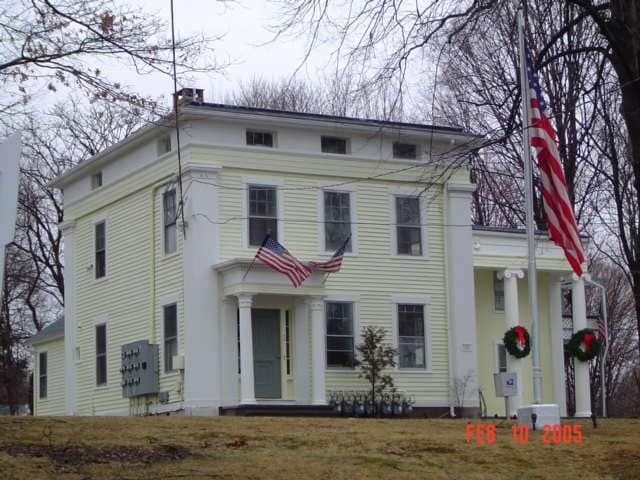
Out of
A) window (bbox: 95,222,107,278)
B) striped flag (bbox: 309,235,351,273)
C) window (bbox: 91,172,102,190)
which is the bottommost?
striped flag (bbox: 309,235,351,273)

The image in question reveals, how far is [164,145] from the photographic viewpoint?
97.6 feet

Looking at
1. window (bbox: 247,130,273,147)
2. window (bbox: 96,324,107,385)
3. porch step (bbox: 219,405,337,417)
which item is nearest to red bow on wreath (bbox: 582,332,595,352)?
porch step (bbox: 219,405,337,417)

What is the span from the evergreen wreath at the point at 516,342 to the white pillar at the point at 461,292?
2.83 ft

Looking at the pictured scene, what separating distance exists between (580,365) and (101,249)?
13.6 meters

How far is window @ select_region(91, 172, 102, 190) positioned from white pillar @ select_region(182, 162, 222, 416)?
5406 mm

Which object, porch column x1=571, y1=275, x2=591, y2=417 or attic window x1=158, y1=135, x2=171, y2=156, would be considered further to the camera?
porch column x1=571, y1=275, x2=591, y2=417

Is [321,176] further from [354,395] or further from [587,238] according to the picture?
[587,238]

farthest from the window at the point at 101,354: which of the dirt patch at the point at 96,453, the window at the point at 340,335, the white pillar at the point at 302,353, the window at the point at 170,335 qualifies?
the dirt patch at the point at 96,453

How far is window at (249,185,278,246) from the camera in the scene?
94.2ft

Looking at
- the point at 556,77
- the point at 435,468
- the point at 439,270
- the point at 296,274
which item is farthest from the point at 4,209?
the point at 556,77

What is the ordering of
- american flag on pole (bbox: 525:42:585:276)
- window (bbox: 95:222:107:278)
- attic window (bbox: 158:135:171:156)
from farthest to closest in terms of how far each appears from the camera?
window (bbox: 95:222:107:278), attic window (bbox: 158:135:171:156), american flag on pole (bbox: 525:42:585:276)

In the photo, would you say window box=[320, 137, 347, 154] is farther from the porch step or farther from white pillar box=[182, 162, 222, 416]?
the porch step

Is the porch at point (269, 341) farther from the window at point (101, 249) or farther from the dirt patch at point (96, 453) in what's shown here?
the dirt patch at point (96, 453)

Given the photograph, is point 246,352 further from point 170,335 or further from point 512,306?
point 512,306
